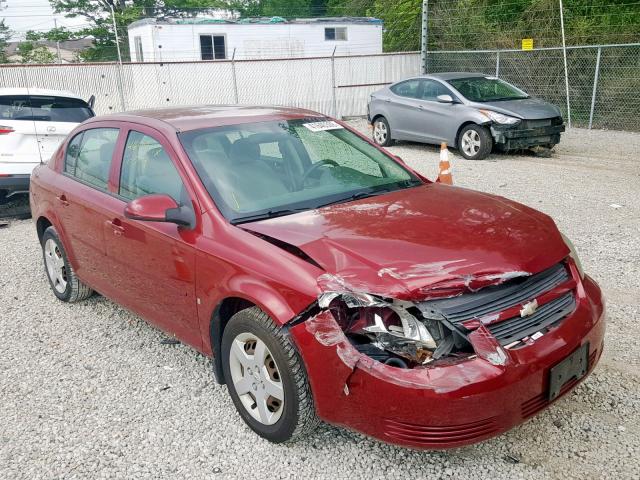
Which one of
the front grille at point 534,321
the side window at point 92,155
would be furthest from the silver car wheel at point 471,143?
the front grille at point 534,321

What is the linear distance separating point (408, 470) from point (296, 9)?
5030 centimetres

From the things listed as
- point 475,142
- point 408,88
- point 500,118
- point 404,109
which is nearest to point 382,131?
point 404,109

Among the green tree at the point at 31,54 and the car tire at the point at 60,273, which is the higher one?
the green tree at the point at 31,54

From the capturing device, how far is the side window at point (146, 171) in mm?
3643

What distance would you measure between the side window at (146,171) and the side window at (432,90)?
8.88m

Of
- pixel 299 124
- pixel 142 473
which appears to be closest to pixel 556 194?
pixel 299 124

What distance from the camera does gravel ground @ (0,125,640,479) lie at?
293 cm

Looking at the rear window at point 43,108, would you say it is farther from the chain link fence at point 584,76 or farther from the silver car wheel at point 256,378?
the chain link fence at point 584,76

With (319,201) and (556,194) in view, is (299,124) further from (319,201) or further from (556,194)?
(556,194)

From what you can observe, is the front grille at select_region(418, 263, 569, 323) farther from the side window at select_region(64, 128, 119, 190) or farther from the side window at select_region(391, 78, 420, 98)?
the side window at select_region(391, 78, 420, 98)

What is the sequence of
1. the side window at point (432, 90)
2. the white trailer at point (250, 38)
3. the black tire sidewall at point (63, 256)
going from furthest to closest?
the white trailer at point (250, 38)
the side window at point (432, 90)
the black tire sidewall at point (63, 256)

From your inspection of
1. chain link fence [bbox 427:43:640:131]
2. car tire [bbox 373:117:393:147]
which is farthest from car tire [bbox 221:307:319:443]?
chain link fence [bbox 427:43:640:131]

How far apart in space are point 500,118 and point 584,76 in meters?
5.52

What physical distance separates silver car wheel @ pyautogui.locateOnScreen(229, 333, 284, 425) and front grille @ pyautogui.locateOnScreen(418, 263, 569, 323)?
852 mm
